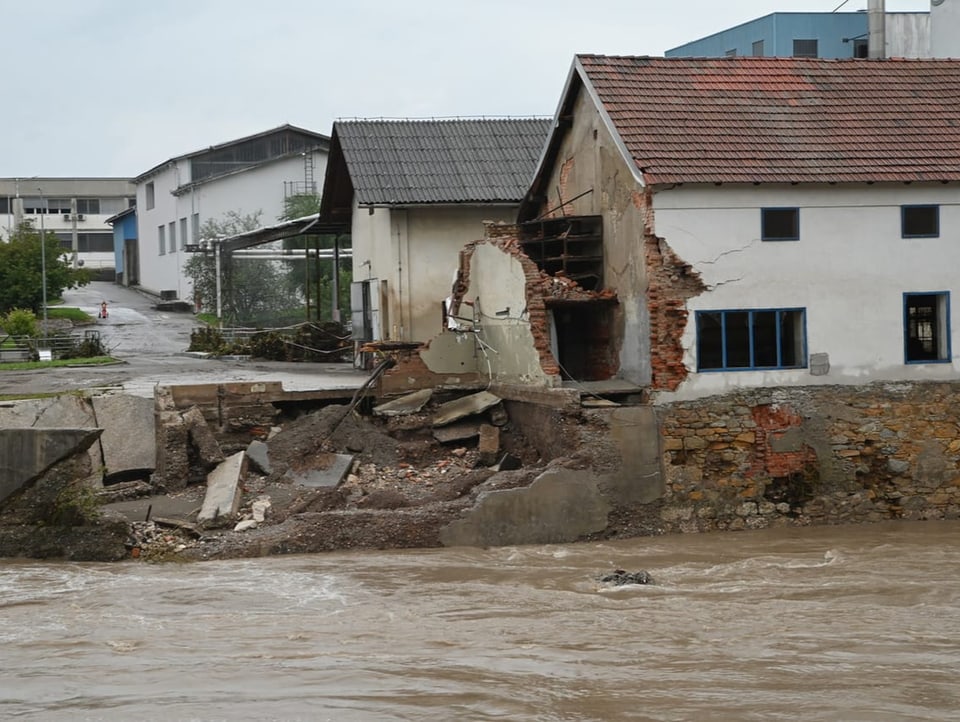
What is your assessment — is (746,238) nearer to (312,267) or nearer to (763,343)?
(763,343)

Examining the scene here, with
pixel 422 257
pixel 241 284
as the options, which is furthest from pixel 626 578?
pixel 241 284

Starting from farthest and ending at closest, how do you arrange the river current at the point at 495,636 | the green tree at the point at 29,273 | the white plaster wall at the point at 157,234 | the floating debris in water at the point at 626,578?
1. the white plaster wall at the point at 157,234
2. the green tree at the point at 29,273
3. the floating debris in water at the point at 626,578
4. the river current at the point at 495,636

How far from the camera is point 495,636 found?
12.9m

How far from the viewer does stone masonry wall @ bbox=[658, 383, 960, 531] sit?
61.9 ft

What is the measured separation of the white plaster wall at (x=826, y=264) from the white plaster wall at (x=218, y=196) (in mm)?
29545

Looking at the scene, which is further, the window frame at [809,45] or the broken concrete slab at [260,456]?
the window frame at [809,45]

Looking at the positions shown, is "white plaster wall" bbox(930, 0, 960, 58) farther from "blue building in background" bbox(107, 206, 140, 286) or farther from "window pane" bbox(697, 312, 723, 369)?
"blue building in background" bbox(107, 206, 140, 286)

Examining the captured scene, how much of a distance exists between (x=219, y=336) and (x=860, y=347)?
20215 millimetres

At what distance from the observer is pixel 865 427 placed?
63.5ft

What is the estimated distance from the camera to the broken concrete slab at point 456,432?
21109 millimetres

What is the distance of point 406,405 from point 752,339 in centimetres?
615

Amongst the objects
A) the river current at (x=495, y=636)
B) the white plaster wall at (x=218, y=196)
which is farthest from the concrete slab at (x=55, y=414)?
the white plaster wall at (x=218, y=196)

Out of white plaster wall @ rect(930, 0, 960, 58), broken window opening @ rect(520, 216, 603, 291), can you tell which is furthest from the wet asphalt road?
white plaster wall @ rect(930, 0, 960, 58)

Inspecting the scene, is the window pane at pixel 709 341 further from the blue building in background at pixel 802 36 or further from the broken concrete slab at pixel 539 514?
the blue building in background at pixel 802 36
